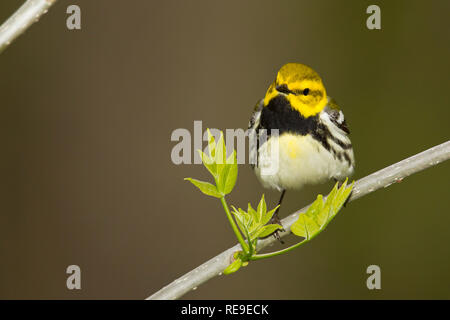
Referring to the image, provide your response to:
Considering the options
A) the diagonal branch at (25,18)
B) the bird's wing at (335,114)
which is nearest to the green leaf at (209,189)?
the diagonal branch at (25,18)

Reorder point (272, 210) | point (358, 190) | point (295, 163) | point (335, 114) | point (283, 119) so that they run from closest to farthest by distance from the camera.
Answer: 1. point (272, 210)
2. point (358, 190)
3. point (283, 119)
4. point (295, 163)
5. point (335, 114)

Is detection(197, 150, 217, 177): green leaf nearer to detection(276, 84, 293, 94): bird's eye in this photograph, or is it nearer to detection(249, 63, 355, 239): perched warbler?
detection(276, 84, 293, 94): bird's eye

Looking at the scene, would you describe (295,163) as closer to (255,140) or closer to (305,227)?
(255,140)

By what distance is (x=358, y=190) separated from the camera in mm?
902

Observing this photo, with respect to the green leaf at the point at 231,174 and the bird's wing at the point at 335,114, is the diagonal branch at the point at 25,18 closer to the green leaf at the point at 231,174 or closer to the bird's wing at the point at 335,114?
the green leaf at the point at 231,174

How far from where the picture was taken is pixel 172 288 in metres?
0.68

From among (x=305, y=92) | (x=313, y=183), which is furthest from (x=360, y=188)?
(x=313, y=183)

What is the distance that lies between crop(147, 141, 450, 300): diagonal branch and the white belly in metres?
0.37

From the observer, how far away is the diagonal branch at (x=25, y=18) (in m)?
0.60

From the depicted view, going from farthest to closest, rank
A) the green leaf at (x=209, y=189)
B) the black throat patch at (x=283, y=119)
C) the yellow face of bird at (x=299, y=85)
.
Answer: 1. the black throat patch at (x=283, y=119)
2. the yellow face of bird at (x=299, y=85)
3. the green leaf at (x=209, y=189)

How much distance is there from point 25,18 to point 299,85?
490 millimetres

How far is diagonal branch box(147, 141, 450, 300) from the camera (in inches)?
27.1

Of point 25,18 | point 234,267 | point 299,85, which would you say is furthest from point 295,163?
point 25,18

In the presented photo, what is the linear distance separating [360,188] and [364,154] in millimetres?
1734
